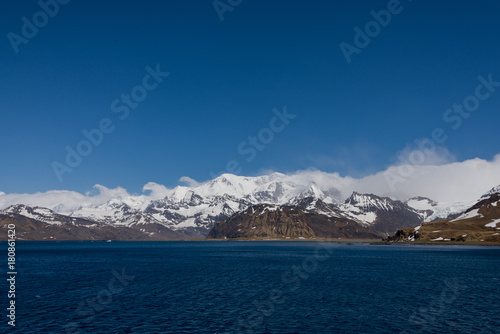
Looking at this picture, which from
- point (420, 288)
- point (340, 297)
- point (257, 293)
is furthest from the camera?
point (420, 288)

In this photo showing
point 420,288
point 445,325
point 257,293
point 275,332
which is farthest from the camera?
point 420,288

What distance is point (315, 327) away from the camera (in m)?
51.4

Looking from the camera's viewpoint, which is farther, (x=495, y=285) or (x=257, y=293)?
(x=495, y=285)

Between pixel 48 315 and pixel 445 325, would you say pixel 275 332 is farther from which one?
pixel 48 315

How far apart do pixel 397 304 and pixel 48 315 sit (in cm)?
5517

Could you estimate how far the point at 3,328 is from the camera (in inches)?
1982

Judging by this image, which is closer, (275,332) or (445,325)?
(275,332)

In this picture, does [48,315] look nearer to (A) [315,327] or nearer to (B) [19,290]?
(B) [19,290]

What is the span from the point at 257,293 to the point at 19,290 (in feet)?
160

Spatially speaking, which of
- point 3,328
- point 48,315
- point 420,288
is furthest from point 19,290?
point 420,288

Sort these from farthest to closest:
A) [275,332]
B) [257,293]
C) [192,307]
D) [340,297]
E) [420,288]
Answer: [420,288] → [257,293] → [340,297] → [192,307] → [275,332]

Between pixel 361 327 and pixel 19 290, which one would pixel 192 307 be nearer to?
pixel 361 327

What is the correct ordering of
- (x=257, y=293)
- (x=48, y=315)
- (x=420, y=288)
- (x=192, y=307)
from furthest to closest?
(x=420, y=288), (x=257, y=293), (x=192, y=307), (x=48, y=315)

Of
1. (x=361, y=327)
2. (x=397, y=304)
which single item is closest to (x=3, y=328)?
(x=361, y=327)
